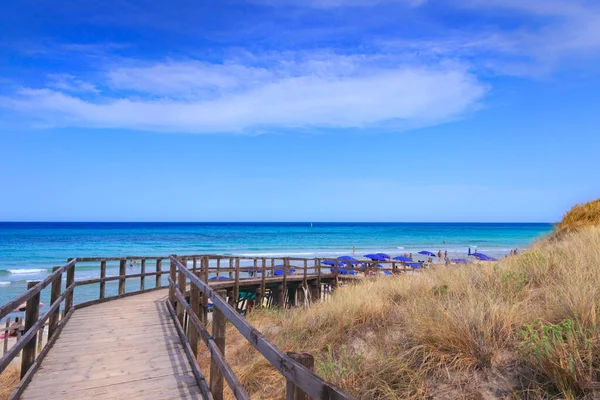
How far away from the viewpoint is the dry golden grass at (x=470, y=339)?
12.8 feet

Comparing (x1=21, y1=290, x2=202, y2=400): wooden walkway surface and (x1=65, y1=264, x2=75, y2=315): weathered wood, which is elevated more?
(x1=65, y1=264, x2=75, y2=315): weathered wood

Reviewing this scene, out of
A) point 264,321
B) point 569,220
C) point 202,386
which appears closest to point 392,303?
point 202,386

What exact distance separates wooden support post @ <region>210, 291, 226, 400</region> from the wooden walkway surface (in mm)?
455

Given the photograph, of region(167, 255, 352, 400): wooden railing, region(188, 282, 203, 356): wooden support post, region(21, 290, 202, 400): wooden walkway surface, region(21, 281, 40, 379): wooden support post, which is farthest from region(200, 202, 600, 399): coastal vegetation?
region(21, 281, 40, 379): wooden support post

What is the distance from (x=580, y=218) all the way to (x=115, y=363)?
14.7 meters

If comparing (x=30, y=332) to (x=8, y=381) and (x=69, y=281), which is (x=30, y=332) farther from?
(x=69, y=281)

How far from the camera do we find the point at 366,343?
5.96 metres

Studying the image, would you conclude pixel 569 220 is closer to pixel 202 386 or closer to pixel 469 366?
pixel 469 366

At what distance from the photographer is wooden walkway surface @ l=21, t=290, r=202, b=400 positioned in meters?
4.68

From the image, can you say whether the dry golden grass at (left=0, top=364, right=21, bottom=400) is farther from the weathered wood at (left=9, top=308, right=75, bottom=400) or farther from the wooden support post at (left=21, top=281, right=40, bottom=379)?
the wooden support post at (left=21, top=281, right=40, bottom=379)

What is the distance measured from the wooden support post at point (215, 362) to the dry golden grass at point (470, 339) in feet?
4.71

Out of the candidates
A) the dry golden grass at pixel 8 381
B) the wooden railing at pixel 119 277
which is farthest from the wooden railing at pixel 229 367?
the wooden railing at pixel 119 277

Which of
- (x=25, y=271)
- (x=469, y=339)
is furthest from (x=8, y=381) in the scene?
(x=25, y=271)

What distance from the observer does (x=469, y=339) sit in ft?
15.2
